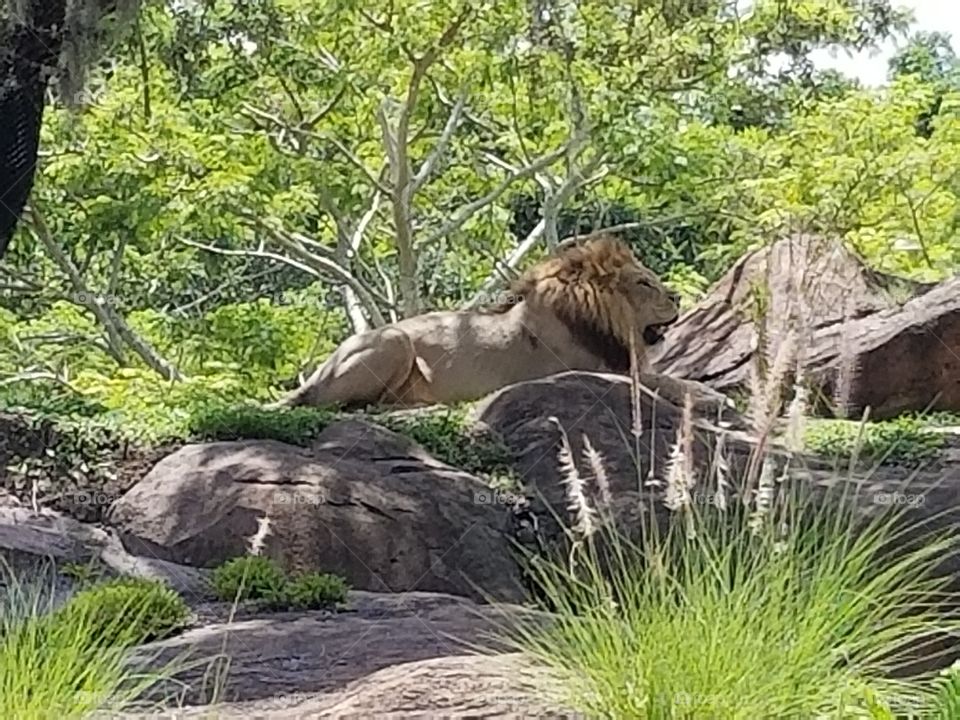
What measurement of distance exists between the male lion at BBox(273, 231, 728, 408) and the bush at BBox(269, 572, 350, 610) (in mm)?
2865

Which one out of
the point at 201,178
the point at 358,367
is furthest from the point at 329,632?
the point at 201,178

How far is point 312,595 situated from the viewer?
4.63m

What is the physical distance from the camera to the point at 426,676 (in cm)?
299

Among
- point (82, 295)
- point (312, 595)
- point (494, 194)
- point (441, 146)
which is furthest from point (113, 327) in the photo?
point (312, 595)

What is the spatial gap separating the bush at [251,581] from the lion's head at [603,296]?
295 centimetres

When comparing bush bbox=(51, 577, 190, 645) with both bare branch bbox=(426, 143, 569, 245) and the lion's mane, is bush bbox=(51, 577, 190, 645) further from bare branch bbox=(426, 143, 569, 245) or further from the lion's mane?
bare branch bbox=(426, 143, 569, 245)

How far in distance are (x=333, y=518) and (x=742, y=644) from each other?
3181 millimetres

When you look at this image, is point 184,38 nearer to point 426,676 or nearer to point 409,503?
point 409,503

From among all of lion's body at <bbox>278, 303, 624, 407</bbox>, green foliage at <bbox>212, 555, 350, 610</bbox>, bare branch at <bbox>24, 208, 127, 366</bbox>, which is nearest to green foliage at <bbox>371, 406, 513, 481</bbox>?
lion's body at <bbox>278, 303, 624, 407</bbox>

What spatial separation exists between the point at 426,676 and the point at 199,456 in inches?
133

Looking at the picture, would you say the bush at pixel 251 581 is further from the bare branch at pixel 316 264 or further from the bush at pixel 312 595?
the bare branch at pixel 316 264

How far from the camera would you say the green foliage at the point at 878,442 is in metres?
6.47

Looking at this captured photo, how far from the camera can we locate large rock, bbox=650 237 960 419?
8188mm

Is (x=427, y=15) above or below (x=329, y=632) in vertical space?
above
